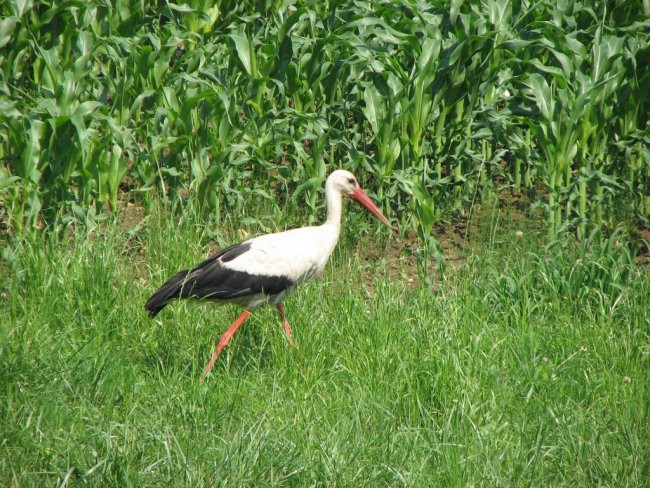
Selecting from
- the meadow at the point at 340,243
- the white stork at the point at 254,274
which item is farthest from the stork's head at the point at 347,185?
the meadow at the point at 340,243

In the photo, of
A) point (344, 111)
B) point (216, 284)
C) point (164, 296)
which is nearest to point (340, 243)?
point (344, 111)

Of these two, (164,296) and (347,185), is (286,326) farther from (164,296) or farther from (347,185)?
(347,185)

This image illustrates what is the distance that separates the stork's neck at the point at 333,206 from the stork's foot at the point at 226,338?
2.70 feet

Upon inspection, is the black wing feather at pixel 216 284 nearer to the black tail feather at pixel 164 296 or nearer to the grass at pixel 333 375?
the black tail feather at pixel 164 296

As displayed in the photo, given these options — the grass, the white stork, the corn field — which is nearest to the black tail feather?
the white stork

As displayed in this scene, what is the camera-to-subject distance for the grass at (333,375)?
4098 mm

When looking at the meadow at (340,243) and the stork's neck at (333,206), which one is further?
the stork's neck at (333,206)

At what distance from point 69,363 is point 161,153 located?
2.69 meters

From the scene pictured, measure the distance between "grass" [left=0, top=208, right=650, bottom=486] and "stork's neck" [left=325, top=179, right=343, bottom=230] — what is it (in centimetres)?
49

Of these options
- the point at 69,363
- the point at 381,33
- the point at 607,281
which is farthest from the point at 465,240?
the point at 69,363

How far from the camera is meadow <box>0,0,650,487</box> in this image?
4.33 meters

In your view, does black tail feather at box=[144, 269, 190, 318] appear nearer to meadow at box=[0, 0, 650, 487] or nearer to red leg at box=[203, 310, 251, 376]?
meadow at box=[0, 0, 650, 487]

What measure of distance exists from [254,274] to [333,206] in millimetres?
783

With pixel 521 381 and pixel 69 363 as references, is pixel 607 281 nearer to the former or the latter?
pixel 521 381
